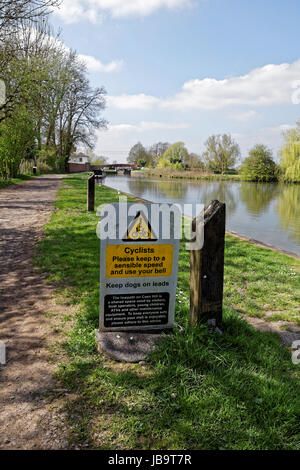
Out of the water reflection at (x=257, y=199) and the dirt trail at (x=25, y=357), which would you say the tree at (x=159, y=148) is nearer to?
the water reflection at (x=257, y=199)

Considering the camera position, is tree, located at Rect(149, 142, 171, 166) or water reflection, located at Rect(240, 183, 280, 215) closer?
water reflection, located at Rect(240, 183, 280, 215)

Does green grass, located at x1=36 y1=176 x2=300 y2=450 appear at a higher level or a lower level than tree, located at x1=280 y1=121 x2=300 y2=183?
lower

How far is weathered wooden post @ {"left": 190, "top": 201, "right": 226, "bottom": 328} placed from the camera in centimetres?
326

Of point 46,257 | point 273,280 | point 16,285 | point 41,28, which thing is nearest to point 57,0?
point 46,257

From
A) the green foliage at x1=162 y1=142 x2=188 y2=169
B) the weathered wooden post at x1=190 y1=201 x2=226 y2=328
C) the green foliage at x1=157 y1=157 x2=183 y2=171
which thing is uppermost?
the green foliage at x1=162 y1=142 x2=188 y2=169

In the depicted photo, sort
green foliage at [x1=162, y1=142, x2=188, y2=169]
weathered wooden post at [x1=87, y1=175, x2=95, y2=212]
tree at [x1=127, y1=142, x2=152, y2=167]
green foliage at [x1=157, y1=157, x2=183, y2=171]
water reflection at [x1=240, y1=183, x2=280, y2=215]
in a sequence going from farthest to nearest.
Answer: tree at [x1=127, y1=142, x2=152, y2=167]
green foliage at [x1=162, y1=142, x2=188, y2=169]
green foliage at [x1=157, y1=157, x2=183, y2=171]
water reflection at [x1=240, y1=183, x2=280, y2=215]
weathered wooden post at [x1=87, y1=175, x2=95, y2=212]

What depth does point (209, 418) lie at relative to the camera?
241cm

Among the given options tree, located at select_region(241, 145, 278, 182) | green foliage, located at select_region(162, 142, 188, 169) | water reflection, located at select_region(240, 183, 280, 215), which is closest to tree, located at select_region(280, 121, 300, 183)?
tree, located at select_region(241, 145, 278, 182)

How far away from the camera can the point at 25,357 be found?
3156 mm

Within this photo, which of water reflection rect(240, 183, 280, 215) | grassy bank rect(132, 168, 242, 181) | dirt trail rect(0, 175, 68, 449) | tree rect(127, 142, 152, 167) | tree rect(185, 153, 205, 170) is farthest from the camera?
tree rect(127, 142, 152, 167)

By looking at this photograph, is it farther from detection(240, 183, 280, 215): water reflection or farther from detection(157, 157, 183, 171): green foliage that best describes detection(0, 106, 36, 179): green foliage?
detection(157, 157, 183, 171): green foliage

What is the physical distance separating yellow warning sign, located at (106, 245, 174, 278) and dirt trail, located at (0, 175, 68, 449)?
3.53ft

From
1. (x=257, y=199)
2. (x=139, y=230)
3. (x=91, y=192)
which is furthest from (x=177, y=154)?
(x=139, y=230)

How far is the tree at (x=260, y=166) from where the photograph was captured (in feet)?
195
